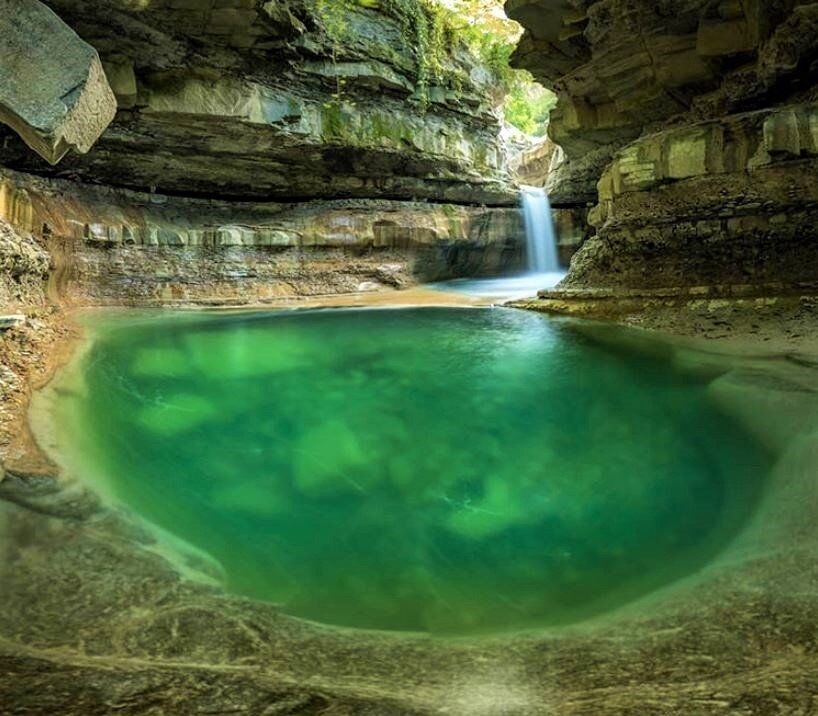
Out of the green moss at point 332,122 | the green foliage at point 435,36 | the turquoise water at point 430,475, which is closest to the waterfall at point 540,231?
the green foliage at point 435,36

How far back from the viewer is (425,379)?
6.79 metres

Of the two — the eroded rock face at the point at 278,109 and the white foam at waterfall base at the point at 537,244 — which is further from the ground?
the eroded rock face at the point at 278,109

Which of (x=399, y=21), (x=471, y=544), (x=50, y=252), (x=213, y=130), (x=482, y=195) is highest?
(x=399, y=21)

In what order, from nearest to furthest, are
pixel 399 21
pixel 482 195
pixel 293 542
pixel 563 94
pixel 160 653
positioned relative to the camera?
pixel 160 653
pixel 293 542
pixel 563 94
pixel 399 21
pixel 482 195

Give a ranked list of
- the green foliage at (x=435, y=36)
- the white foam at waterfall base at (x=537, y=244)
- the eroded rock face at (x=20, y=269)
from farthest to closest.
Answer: the white foam at waterfall base at (x=537, y=244), the green foliage at (x=435, y=36), the eroded rock face at (x=20, y=269)

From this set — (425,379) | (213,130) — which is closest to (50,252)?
(213,130)

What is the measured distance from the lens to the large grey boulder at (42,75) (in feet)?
16.0

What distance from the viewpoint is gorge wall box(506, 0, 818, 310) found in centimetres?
811

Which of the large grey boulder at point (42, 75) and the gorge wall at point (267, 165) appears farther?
the gorge wall at point (267, 165)

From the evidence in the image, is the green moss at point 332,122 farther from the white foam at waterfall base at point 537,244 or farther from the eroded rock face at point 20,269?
the eroded rock face at point 20,269

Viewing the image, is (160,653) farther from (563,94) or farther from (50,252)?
(563,94)

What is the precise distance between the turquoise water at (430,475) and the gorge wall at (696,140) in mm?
3082

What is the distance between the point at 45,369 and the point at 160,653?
193 inches

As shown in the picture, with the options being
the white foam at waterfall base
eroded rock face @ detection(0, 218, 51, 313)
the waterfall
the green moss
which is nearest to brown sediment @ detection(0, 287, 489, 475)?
eroded rock face @ detection(0, 218, 51, 313)
